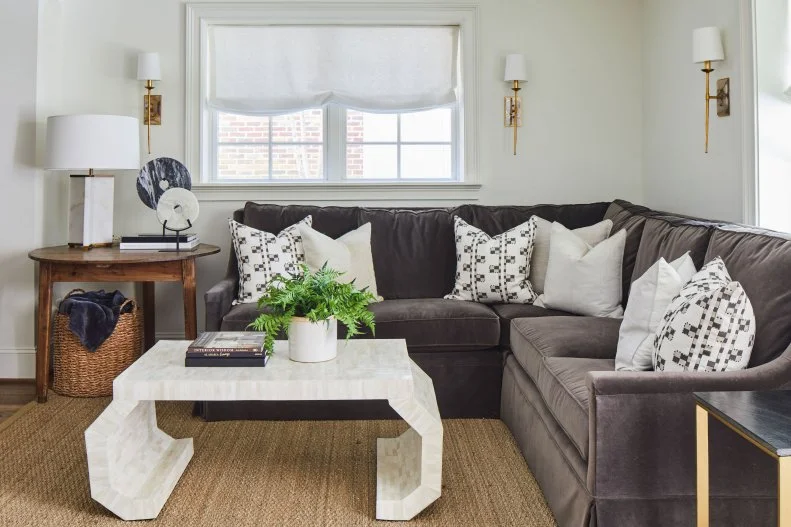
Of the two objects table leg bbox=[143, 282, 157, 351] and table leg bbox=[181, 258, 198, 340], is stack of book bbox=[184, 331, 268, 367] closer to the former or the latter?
table leg bbox=[181, 258, 198, 340]

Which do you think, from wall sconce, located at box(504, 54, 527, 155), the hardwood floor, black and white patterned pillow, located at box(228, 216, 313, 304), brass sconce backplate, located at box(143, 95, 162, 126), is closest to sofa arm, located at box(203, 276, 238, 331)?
black and white patterned pillow, located at box(228, 216, 313, 304)

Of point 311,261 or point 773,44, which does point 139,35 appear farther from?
point 773,44

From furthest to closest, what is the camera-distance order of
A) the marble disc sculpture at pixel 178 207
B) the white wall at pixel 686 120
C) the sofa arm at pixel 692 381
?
the marble disc sculpture at pixel 178 207, the white wall at pixel 686 120, the sofa arm at pixel 692 381

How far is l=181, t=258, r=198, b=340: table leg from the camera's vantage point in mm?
3350

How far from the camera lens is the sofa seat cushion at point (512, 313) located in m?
3.16

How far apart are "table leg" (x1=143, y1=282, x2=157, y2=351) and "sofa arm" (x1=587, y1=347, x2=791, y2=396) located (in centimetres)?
285

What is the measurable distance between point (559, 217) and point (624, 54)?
44.8 inches

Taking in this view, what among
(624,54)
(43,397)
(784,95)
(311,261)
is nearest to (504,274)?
(311,261)

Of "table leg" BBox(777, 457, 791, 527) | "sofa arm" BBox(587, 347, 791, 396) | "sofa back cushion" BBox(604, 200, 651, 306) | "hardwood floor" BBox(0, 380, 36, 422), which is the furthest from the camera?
"hardwood floor" BBox(0, 380, 36, 422)

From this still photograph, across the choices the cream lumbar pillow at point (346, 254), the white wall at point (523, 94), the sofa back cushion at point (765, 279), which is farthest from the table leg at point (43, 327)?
the sofa back cushion at point (765, 279)

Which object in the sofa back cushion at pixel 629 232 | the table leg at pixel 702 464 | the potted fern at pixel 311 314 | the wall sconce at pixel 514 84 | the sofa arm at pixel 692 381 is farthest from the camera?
the wall sconce at pixel 514 84

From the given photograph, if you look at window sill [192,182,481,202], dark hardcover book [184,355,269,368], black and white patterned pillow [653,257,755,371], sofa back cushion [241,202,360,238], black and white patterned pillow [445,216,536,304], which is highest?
window sill [192,182,481,202]

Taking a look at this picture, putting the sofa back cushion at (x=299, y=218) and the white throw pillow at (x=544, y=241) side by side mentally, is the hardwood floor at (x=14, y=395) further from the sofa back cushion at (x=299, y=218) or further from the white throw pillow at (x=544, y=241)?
the white throw pillow at (x=544, y=241)

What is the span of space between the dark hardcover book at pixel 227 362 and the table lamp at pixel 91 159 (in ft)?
5.34
